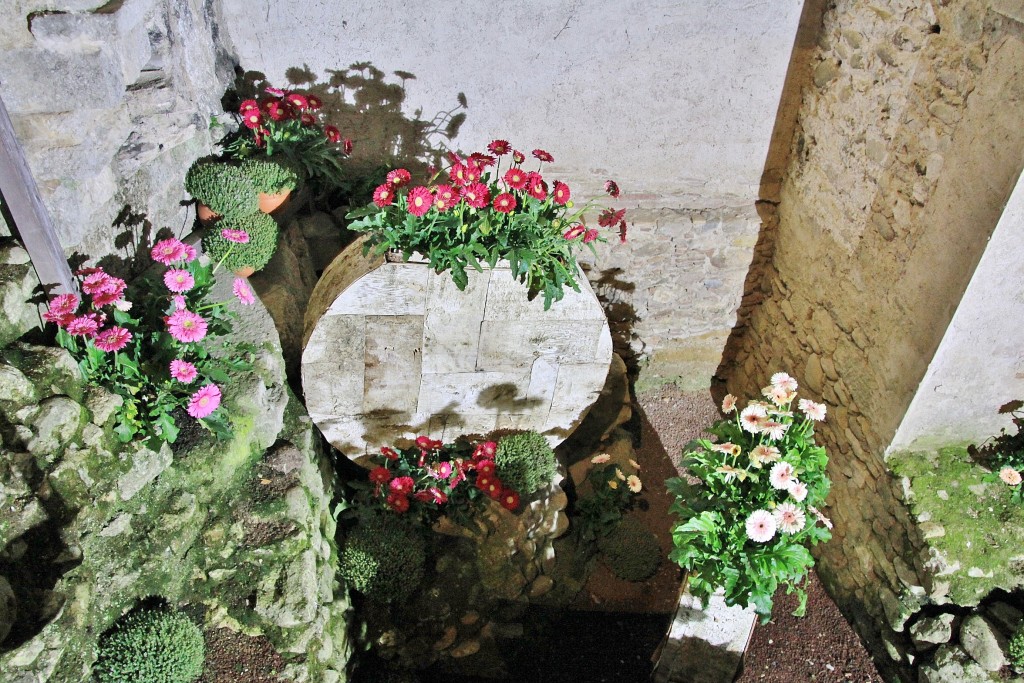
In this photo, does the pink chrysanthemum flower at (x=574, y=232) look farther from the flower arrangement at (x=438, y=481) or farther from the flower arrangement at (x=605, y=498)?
the flower arrangement at (x=605, y=498)

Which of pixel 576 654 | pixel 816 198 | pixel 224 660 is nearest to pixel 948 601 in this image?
pixel 576 654

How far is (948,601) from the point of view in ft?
13.2

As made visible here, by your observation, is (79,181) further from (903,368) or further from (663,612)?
(903,368)

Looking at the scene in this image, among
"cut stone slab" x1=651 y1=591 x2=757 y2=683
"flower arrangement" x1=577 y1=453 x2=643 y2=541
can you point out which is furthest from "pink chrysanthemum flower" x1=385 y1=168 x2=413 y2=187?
"cut stone slab" x1=651 y1=591 x2=757 y2=683

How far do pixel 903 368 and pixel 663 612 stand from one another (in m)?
1.97

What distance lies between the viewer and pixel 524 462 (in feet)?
14.6

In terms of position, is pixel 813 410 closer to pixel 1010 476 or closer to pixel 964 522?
pixel 964 522

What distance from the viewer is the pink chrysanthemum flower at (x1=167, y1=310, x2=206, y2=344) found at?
135 inches

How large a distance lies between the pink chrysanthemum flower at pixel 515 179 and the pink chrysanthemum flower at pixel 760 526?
1940 mm

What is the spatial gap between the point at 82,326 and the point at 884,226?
414 cm

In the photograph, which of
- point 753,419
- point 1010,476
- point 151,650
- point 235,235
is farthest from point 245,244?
point 1010,476

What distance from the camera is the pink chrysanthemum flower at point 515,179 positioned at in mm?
3850

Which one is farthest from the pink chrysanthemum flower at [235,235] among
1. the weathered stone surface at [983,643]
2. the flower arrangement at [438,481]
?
the weathered stone surface at [983,643]

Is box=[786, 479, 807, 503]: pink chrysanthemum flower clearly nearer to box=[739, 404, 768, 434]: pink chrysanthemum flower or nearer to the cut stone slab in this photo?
box=[739, 404, 768, 434]: pink chrysanthemum flower
